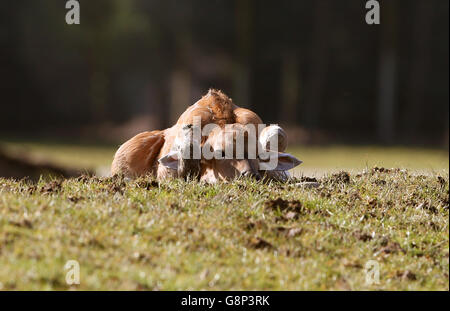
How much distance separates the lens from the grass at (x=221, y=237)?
5.04 metres

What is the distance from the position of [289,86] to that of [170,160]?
3138cm

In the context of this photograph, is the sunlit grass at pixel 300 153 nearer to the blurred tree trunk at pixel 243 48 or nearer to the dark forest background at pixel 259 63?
the blurred tree trunk at pixel 243 48

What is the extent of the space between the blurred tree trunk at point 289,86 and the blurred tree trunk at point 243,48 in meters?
6.83

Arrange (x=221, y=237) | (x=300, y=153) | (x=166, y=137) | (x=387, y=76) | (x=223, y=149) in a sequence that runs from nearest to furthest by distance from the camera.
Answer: (x=221, y=237)
(x=223, y=149)
(x=166, y=137)
(x=300, y=153)
(x=387, y=76)

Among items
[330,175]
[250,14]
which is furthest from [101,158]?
[330,175]

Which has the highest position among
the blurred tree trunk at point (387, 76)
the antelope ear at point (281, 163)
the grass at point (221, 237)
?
the blurred tree trunk at point (387, 76)

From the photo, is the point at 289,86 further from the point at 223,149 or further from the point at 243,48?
the point at 223,149

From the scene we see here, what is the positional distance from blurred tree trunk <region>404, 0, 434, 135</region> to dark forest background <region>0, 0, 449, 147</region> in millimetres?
76

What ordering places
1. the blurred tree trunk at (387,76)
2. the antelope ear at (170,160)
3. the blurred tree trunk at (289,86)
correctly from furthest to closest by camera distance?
the blurred tree trunk at (289,86) < the blurred tree trunk at (387,76) < the antelope ear at (170,160)

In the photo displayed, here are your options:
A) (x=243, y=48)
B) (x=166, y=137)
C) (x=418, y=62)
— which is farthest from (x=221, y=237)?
(x=418, y=62)

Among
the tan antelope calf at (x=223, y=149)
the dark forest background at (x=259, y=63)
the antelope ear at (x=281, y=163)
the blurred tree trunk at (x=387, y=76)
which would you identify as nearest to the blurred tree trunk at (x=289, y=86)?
the dark forest background at (x=259, y=63)

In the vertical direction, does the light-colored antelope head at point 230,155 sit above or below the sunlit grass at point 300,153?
above

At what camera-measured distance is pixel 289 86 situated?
38.8 m

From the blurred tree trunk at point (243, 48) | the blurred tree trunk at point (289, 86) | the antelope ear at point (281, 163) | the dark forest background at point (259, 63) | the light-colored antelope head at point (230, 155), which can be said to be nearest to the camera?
the light-colored antelope head at point (230, 155)
